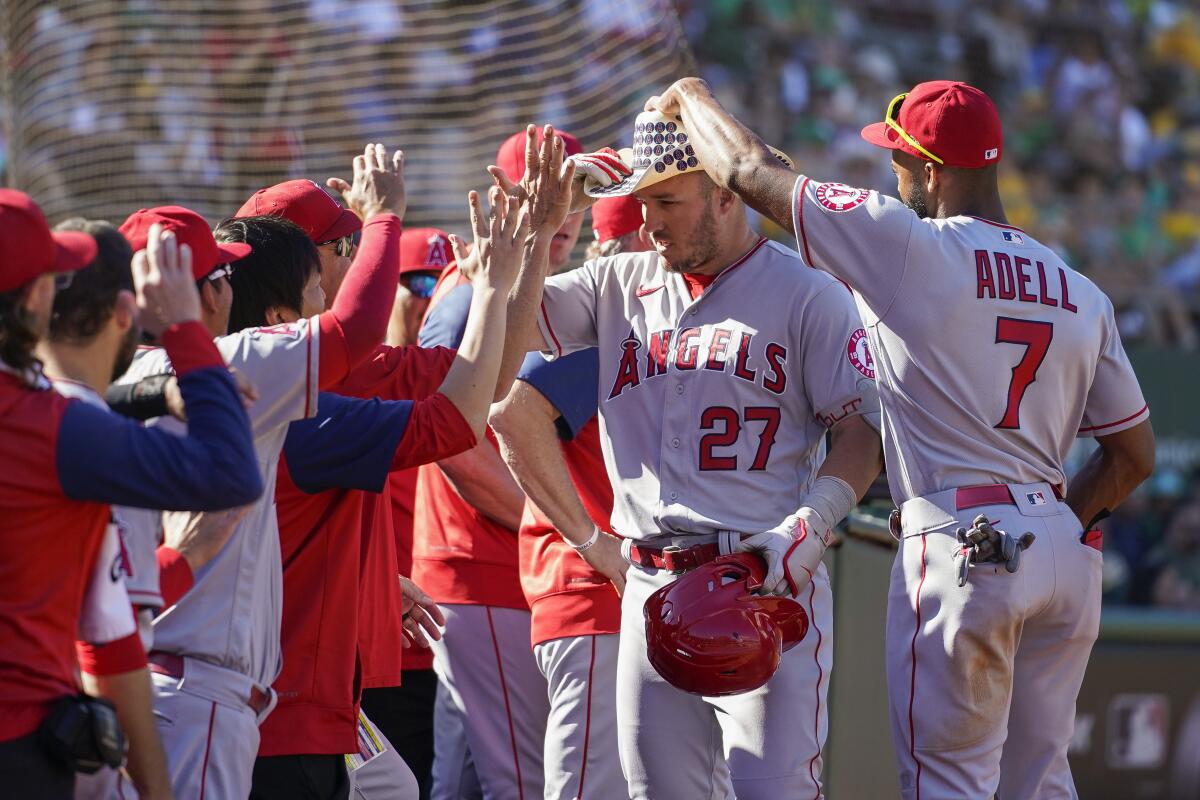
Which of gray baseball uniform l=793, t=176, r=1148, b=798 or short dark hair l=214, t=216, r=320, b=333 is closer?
short dark hair l=214, t=216, r=320, b=333

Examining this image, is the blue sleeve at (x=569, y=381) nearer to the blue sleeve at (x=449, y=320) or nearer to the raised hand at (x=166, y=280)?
the blue sleeve at (x=449, y=320)

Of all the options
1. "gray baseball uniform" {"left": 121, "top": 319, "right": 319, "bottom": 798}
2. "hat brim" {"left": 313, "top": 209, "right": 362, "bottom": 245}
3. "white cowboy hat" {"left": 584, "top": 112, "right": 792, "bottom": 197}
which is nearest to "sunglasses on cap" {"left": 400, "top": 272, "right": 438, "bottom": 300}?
"hat brim" {"left": 313, "top": 209, "right": 362, "bottom": 245}

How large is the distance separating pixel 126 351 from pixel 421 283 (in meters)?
2.63

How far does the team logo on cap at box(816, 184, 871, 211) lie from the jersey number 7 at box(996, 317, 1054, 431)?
415mm

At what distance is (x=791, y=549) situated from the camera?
319cm

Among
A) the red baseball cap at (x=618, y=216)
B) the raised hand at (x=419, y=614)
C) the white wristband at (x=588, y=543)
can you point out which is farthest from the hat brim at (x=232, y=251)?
the red baseball cap at (x=618, y=216)

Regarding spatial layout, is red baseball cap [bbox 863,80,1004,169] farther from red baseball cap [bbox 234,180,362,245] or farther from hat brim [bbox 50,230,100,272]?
hat brim [bbox 50,230,100,272]

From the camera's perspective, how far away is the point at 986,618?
3248 millimetres

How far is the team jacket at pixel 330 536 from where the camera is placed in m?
2.94

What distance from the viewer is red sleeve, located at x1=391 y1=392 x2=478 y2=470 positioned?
2936mm

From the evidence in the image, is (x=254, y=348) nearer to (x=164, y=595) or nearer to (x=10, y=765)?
(x=164, y=595)

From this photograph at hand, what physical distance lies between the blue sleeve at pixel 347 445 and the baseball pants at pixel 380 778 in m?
0.72

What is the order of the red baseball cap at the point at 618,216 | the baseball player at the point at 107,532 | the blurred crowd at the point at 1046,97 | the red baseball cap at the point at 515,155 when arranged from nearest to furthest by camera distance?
the baseball player at the point at 107,532
the red baseball cap at the point at 618,216
the red baseball cap at the point at 515,155
the blurred crowd at the point at 1046,97

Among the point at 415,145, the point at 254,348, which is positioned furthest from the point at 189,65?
the point at 254,348
